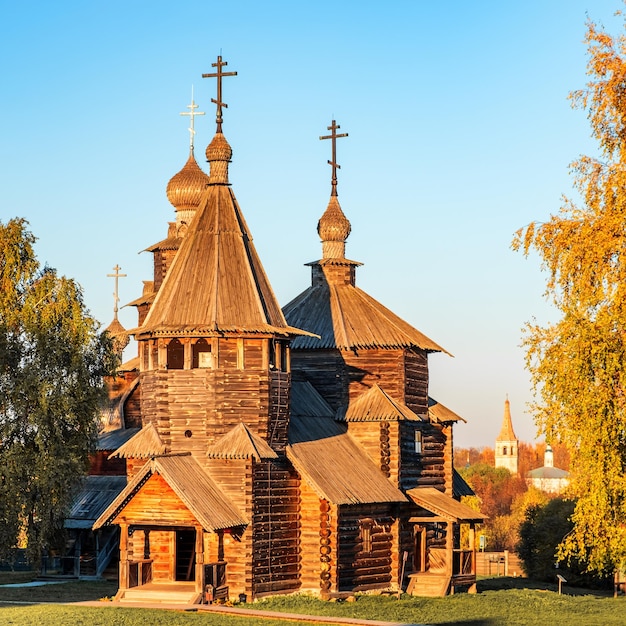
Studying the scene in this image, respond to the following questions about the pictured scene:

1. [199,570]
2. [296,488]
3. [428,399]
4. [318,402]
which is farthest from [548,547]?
[199,570]

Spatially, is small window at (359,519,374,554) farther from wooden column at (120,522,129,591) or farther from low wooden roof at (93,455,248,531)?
wooden column at (120,522,129,591)

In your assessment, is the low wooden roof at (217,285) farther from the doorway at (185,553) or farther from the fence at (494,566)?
the fence at (494,566)

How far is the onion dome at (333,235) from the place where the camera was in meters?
46.3

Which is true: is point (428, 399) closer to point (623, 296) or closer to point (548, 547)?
point (548, 547)

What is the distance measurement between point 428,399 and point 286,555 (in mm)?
10670

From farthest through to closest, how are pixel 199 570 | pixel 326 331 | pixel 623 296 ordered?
pixel 326 331
pixel 199 570
pixel 623 296

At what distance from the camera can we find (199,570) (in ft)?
111

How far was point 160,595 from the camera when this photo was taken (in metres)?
34.2

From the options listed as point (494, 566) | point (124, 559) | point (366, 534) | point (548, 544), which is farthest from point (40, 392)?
point (494, 566)

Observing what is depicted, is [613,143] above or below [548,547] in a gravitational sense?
above

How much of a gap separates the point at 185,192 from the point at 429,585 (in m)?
19.0

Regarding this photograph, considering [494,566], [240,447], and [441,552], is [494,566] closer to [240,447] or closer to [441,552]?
[441,552]

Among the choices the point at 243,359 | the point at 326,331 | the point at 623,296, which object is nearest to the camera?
the point at 623,296

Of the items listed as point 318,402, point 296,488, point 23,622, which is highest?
point 318,402
